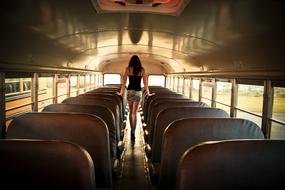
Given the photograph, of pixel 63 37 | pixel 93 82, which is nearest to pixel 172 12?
pixel 63 37

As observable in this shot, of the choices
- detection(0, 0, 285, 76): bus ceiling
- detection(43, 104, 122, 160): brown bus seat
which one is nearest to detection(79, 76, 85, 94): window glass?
detection(0, 0, 285, 76): bus ceiling

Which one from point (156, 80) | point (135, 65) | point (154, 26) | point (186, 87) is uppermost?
point (154, 26)

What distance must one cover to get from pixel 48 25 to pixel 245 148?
2.93m

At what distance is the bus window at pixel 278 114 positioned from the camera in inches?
124

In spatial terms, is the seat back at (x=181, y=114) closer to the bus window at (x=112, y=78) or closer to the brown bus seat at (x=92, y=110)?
the brown bus seat at (x=92, y=110)

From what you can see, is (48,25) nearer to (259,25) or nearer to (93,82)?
(259,25)

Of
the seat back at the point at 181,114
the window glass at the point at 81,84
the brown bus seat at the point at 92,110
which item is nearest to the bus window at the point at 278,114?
the seat back at the point at 181,114

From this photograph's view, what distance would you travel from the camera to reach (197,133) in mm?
2389

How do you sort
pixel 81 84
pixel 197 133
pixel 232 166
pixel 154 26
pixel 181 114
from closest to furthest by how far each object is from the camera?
pixel 232 166
pixel 197 133
pixel 181 114
pixel 154 26
pixel 81 84

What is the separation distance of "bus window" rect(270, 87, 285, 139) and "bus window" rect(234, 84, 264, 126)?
29 cm

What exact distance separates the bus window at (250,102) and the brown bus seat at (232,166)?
230cm

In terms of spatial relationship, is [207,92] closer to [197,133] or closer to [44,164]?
[197,133]

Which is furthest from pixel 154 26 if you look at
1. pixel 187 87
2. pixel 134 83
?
pixel 187 87

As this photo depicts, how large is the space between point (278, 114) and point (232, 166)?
210cm
